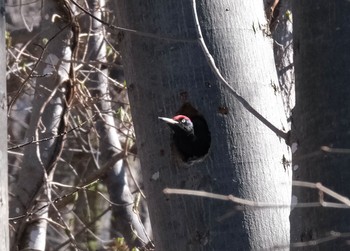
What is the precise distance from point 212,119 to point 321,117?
0.71 meters

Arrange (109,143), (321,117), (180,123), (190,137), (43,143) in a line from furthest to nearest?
(109,143)
(43,143)
(180,123)
(190,137)
(321,117)

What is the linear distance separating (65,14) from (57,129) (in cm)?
67

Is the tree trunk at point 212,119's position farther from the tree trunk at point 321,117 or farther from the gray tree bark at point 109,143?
the gray tree bark at point 109,143

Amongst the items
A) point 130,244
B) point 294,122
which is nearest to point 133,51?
point 294,122

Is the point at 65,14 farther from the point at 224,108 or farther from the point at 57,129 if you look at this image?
the point at 224,108

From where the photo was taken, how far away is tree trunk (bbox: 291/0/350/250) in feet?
7.51

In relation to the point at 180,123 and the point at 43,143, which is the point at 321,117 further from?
the point at 43,143

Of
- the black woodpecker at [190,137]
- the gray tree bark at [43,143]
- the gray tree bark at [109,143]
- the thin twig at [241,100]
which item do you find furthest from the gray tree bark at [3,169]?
the gray tree bark at [109,143]

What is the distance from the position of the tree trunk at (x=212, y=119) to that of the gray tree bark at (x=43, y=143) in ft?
5.70

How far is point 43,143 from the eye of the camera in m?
4.91

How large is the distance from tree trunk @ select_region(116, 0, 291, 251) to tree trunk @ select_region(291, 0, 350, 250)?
45 cm

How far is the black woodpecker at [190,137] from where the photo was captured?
9.91 feet

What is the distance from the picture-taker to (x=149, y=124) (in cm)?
312

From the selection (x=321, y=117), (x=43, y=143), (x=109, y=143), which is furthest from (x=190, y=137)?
(x=109, y=143)
